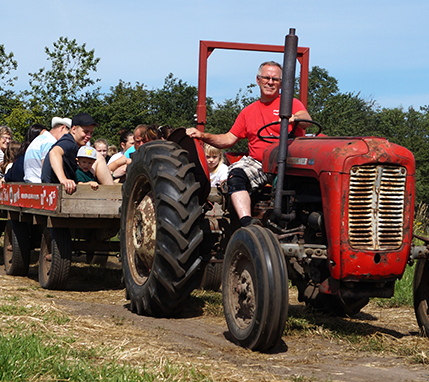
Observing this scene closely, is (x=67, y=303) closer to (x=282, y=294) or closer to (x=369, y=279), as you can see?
(x=282, y=294)

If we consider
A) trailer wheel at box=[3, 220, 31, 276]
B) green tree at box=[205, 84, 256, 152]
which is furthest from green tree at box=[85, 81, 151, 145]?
trailer wheel at box=[3, 220, 31, 276]

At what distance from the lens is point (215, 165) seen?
26.0 ft

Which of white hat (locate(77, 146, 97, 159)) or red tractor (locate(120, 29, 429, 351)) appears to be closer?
red tractor (locate(120, 29, 429, 351))

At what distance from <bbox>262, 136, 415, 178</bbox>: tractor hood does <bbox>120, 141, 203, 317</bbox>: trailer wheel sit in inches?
37.2

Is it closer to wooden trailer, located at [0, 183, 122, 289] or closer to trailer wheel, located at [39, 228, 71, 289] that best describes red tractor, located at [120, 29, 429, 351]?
wooden trailer, located at [0, 183, 122, 289]

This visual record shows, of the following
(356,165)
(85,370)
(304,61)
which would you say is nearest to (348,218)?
(356,165)

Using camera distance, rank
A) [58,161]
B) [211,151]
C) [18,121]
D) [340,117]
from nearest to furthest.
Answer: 1. [58,161]
2. [211,151]
3. [18,121]
4. [340,117]

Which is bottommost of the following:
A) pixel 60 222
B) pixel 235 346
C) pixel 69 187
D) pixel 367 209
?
pixel 235 346

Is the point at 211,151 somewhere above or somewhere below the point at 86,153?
above

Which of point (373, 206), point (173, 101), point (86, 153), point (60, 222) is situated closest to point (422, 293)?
point (373, 206)

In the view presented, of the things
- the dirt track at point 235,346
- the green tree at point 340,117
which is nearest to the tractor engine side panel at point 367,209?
the dirt track at point 235,346

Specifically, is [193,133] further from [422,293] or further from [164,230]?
[422,293]

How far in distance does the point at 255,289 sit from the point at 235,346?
45cm

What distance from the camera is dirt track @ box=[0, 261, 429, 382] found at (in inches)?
141
